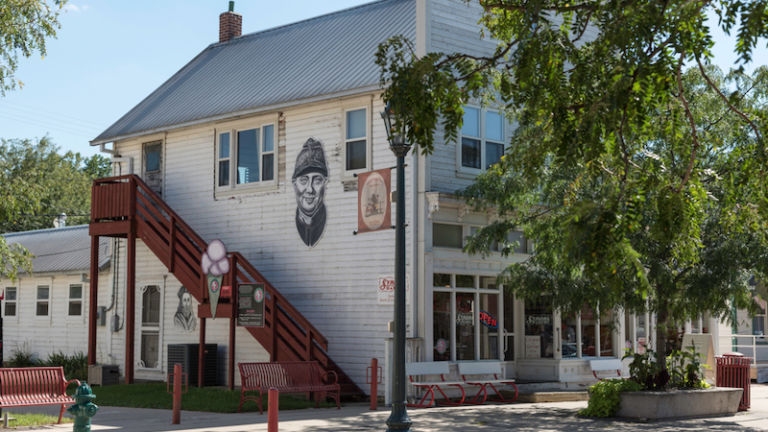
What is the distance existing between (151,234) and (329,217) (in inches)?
202

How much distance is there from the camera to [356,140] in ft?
69.7

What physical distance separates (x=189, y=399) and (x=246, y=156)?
7.00m

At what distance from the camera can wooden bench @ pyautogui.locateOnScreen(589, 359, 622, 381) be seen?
73.1ft

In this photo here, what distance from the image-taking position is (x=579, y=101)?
11.3m

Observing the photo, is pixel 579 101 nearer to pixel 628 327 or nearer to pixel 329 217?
pixel 329 217

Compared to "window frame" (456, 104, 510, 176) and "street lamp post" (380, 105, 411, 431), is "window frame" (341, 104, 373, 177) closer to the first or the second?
"window frame" (456, 104, 510, 176)

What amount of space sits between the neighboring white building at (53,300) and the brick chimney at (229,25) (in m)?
7.55

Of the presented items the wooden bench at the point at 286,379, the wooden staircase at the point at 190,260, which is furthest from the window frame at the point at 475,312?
the wooden bench at the point at 286,379

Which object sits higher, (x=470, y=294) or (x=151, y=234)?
(x=151, y=234)

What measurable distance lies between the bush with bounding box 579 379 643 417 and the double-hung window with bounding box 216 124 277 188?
389 inches


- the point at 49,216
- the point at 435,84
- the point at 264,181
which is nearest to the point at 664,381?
the point at 435,84

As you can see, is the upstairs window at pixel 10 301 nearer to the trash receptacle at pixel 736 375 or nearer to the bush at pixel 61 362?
the bush at pixel 61 362

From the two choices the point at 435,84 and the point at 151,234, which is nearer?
the point at 435,84

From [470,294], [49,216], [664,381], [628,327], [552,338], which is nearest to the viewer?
[664,381]
